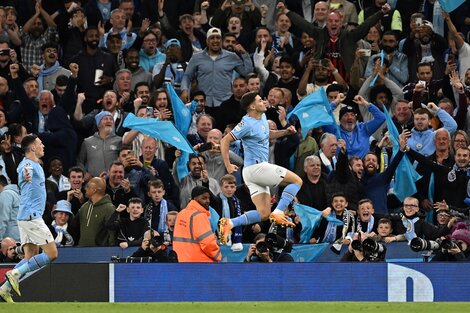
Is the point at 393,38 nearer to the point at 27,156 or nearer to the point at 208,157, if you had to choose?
the point at 208,157

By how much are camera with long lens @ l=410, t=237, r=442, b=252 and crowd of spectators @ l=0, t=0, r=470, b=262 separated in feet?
1.04

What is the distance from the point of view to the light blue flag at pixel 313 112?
22.0 m

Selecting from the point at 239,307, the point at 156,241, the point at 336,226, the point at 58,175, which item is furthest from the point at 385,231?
the point at 58,175

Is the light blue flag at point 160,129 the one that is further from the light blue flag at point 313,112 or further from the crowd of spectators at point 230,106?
the light blue flag at point 313,112

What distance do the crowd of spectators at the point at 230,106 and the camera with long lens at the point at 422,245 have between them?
32cm

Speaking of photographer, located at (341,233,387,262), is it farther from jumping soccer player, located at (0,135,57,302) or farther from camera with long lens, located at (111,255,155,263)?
jumping soccer player, located at (0,135,57,302)

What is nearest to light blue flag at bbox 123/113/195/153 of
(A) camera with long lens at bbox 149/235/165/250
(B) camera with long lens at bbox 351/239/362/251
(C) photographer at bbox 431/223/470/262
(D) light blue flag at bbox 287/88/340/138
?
(D) light blue flag at bbox 287/88/340/138

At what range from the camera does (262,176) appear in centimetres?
1861

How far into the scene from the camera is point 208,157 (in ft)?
73.8

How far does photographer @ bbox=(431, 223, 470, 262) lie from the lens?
18781mm

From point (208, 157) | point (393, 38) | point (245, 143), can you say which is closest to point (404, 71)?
point (393, 38)

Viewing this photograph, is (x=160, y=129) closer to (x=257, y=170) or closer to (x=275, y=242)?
(x=257, y=170)

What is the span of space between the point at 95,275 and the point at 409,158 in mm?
5963

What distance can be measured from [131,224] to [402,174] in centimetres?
443
